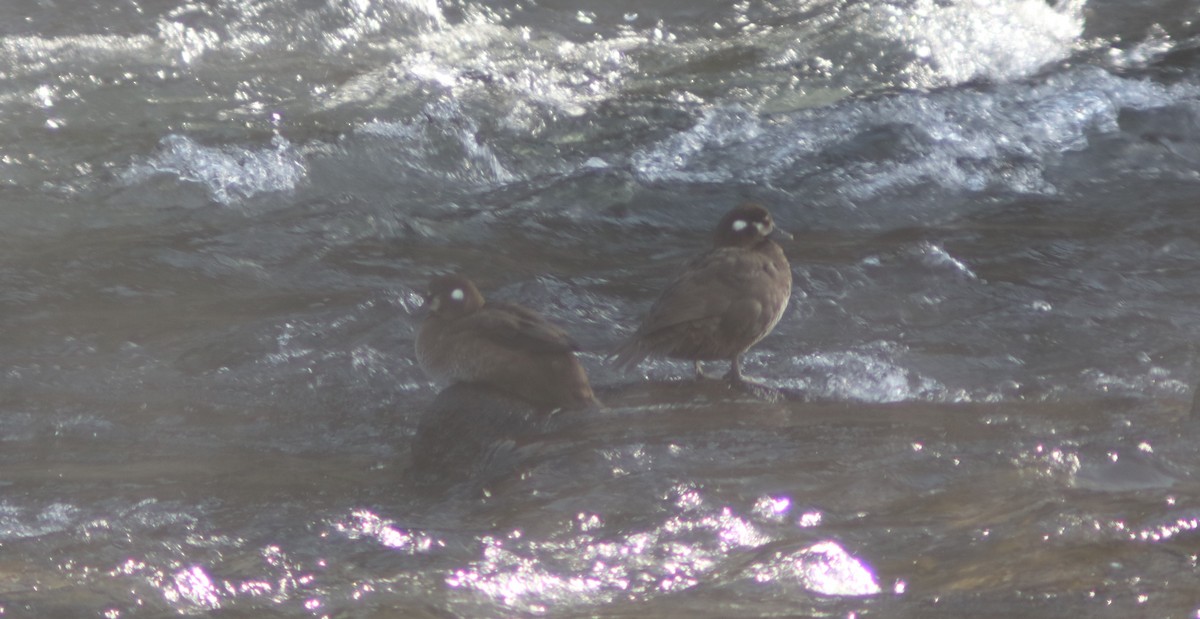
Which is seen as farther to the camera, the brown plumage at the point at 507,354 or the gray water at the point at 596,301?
the brown plumage at the point at 507,354

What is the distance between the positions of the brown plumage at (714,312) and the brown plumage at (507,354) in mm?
396

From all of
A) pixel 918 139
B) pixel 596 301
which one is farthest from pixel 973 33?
pixel 596 301

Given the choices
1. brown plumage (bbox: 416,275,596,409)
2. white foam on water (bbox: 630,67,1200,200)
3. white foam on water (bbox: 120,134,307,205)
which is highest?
white foam on water (bbox: 120,134,307,205)

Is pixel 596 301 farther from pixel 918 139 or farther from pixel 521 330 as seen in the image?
pixel 918 139

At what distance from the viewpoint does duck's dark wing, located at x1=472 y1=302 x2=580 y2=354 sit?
6.31 m

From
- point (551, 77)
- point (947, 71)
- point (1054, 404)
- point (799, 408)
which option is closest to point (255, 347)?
point (799, 408)

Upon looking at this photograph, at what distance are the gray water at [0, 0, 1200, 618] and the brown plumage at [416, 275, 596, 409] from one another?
0.15 metres

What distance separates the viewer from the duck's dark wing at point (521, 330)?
631 centimetres

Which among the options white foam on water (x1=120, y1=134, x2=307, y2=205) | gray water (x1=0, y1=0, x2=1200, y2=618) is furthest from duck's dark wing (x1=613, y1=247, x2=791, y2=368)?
white foam on water (x1=120, y1=134, x2=307, y2=205)

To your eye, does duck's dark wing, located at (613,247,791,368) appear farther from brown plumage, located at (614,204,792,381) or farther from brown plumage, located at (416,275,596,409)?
brown plumage, located at (416,275,596,409)

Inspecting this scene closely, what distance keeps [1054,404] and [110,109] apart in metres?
7.79

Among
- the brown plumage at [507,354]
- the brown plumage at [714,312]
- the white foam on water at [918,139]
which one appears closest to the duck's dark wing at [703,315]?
the brown plumage at [714,312]

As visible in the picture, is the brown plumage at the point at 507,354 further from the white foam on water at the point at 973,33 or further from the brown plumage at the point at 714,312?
the white foam on water at the point at 973,33

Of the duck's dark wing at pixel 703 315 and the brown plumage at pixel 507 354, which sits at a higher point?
the brown plumage at pixel 507 354
